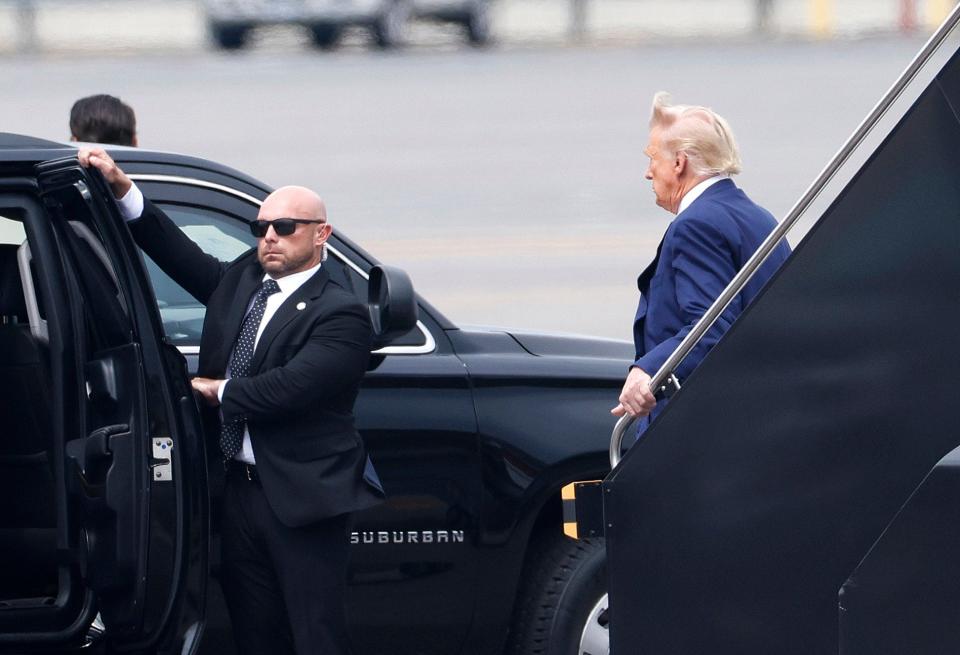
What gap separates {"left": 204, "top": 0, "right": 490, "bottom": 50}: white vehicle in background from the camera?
25250 millimetres

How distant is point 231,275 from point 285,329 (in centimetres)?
28

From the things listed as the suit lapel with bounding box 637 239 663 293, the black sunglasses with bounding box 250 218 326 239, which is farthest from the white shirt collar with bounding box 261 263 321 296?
the suit lapel with bounding box 637 239 663 293

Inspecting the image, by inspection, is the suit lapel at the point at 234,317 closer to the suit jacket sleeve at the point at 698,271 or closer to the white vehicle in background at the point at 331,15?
the suit jacket sleeve at the point at 698,271

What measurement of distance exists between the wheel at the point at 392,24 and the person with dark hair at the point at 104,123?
61.8ft

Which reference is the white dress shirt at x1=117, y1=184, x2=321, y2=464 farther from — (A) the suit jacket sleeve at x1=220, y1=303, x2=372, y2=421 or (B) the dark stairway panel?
(B) the dark stairway panel

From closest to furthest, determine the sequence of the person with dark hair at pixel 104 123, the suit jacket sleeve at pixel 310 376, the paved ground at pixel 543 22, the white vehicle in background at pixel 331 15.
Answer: the suit jacket sleeve at pixel 310 376 < the person with dark hair at pixel 104 123 < the white vehicle in background at pixel 331 15 < the paved ground at pixel 543 22

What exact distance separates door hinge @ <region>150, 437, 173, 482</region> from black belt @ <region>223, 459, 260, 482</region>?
0.33 m

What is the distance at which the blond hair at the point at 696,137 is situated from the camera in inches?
177

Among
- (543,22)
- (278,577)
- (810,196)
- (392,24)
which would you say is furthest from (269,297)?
(543,22)

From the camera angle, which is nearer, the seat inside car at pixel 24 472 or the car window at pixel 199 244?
the seat inside car at pixel 24 472

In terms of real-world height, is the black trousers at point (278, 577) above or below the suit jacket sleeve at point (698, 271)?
below

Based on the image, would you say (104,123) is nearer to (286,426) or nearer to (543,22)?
(286,426)

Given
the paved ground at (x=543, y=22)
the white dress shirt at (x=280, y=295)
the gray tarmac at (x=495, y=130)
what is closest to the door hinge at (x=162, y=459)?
the white dress shirt at (x=280, y=295)

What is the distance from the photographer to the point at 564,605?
5102 mm
